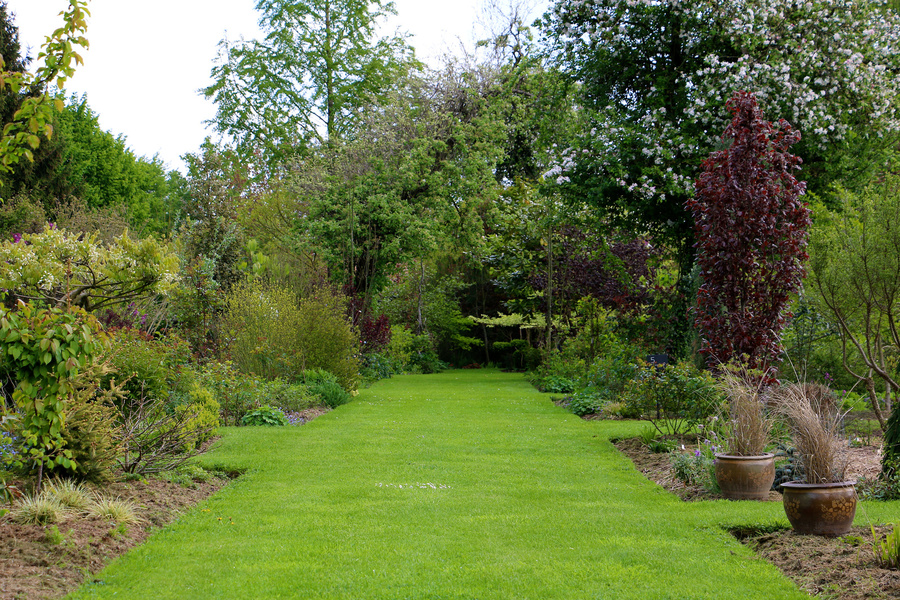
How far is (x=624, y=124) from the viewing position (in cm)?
1280

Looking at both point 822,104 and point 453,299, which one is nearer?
point 822,104

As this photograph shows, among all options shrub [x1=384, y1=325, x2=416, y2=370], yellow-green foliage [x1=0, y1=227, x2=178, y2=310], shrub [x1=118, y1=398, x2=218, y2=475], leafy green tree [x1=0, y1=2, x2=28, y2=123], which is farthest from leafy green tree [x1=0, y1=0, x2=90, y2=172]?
leafy green tree [x1=0, y1=2, x2=28, y2=123]

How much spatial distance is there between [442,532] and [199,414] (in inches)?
159

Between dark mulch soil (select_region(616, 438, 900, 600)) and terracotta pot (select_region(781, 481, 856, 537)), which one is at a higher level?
terracotta pot (select_region(781, 481, 856, 537))

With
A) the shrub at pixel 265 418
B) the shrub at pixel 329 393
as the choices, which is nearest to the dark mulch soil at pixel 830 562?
the shrub at pixel 265 418

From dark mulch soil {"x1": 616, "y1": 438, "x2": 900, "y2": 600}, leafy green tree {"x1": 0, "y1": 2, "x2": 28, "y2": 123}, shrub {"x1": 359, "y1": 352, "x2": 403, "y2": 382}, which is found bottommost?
shrub {"x1": 359, "y1": 352, "x2": 403, "y2": 382}

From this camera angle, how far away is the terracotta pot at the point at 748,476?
567 centimetres

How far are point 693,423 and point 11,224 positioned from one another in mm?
18384

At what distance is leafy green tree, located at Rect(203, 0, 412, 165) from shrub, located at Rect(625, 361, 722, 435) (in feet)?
61.7

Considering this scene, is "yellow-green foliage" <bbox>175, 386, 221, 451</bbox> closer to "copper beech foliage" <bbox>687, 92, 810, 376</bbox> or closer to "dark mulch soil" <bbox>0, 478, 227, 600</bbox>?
"dark mulch soil" <bbox>0, 478, 227, 600</bbox>

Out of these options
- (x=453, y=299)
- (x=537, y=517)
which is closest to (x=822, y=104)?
(x=537, y=517)

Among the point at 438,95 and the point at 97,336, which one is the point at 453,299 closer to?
the point at 438,95

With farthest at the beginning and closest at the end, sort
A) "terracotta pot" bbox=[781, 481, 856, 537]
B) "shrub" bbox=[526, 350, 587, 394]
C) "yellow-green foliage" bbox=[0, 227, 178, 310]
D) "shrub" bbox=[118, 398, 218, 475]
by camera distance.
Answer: "shrub" bbox=[526, 350, 587, 394], "shrub" bbox=[118, 398, 218, 475], "yellow-green foliage" bbox=[0, 227, 178, 310], "terracotta pot" bbox=[781, 481, 856, 537]

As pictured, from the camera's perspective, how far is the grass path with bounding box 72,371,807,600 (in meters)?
3.79
